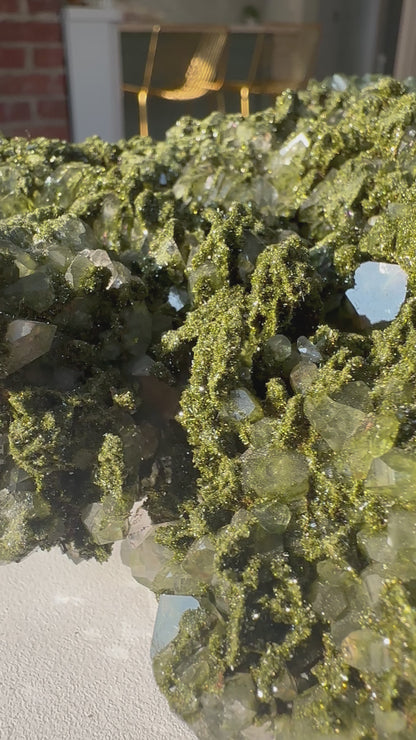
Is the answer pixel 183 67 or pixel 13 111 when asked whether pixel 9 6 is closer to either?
pixel 13 111

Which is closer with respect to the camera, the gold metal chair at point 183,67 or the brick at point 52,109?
the brick at point 52,109

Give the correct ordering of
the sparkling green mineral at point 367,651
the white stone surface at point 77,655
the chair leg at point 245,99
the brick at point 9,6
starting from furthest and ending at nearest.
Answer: the chair leg at point 245,99 → the brick at point 9,6 → the white stone surface at point 77,655 → the sparkling green mineral at point 367,651

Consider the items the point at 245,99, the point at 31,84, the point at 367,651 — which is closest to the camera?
the point at 367,651

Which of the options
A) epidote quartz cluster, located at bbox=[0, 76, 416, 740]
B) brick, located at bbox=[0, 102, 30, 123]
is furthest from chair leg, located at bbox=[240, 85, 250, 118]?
epidote quartz cluster, located at bbox=[0, 76, 416, 740]

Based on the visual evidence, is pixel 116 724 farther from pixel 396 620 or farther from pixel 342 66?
pixel 342 66

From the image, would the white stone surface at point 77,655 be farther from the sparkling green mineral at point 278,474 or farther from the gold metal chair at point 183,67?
the gold metal chair at point 183,67

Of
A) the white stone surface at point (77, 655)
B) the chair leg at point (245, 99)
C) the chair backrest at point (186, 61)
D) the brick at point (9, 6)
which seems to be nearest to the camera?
the white stone surface at point (77, 655)

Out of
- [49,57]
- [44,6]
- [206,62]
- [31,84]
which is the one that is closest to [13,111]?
[31,84]

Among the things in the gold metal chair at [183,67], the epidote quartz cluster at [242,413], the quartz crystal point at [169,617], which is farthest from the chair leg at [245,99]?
the quartz crystal point at [169,617]
